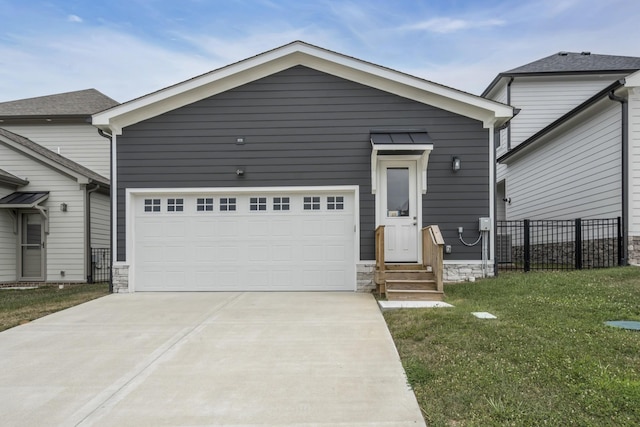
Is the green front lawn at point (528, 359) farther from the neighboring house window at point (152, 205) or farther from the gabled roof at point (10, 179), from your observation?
the gabled roof at point (10, 179)

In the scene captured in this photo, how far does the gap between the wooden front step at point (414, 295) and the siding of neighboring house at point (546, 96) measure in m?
10.4

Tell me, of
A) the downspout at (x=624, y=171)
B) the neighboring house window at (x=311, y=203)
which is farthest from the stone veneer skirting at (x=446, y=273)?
the downspout at (x=624, y=171)

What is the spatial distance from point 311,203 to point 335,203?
20.1 inches

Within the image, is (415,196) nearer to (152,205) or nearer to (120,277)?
(152,205)

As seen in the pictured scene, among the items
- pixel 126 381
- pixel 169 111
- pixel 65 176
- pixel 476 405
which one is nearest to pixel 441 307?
pixel 476 405

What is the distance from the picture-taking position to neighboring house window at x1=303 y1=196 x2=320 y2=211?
8.71m

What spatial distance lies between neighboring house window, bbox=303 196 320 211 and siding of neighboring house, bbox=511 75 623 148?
9741 millimetres

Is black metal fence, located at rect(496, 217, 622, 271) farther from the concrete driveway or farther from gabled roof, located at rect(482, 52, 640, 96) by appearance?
gabled roof, located at rect(482, 52, 640, 96)

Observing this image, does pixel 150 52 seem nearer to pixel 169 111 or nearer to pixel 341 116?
pixel 169 111

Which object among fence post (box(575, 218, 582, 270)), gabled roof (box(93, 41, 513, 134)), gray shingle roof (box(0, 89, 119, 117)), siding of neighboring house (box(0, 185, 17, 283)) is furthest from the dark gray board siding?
gray shingle roof (box(0, 89, 119, 117))

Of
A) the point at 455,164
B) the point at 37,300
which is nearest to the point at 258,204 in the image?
the point at 455,164

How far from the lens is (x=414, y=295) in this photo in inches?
273

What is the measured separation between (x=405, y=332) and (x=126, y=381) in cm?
305

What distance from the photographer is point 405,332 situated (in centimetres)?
495
